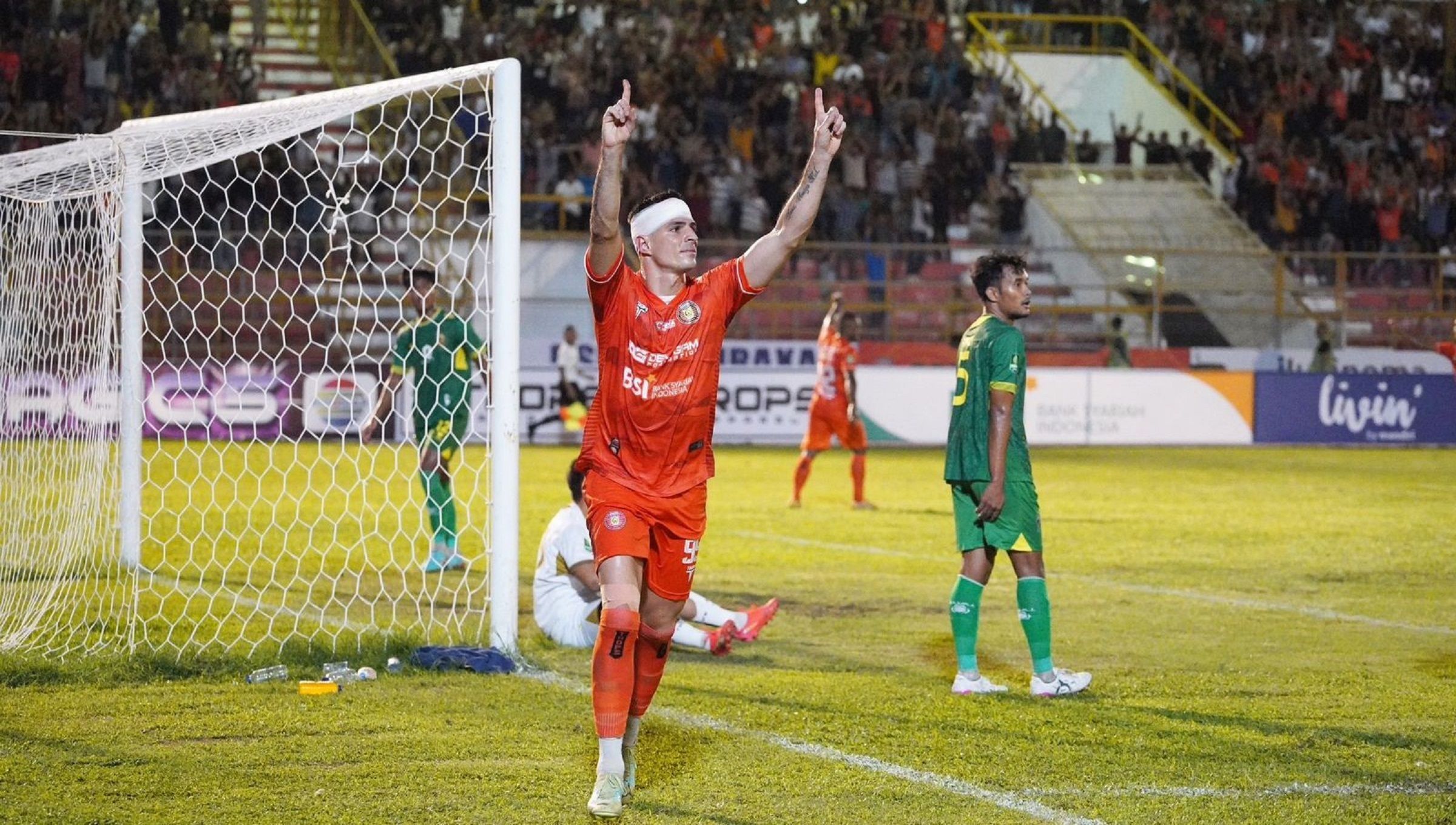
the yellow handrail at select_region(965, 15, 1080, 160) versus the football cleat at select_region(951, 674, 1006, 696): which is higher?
the yellow handrail at select_region(965, 15, 1080, 160)

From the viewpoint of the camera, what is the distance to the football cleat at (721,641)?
8539mm

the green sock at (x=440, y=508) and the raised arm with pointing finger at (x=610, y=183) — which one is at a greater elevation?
the raised arm with pointing finger at (x=610, y=183)

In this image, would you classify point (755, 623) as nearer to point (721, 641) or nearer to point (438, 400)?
point (721, 641)

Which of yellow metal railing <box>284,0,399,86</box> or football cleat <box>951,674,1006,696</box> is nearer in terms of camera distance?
football cleat <box>951,674,1006,696</box>

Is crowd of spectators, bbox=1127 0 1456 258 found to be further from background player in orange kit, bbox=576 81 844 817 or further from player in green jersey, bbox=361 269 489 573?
background player in orange kit, bbox=576 81 844 817

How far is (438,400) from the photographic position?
11758 mm

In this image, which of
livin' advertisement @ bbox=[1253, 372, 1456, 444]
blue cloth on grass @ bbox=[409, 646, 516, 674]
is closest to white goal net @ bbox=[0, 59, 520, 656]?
blue cloth on grass @ bbox=[409, 646, 516, 674]

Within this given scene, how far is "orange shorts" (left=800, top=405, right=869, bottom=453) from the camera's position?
1638 cm

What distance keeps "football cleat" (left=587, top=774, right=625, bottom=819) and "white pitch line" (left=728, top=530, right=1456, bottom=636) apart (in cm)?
583

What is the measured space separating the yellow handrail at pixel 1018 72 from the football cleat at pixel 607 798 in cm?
2976

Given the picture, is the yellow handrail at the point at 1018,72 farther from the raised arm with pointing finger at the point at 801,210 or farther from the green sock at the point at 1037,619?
the raised arm with pointing finger at the point at 801,210

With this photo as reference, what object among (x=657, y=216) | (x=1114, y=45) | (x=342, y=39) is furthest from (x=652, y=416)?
(x=1114, y=45)

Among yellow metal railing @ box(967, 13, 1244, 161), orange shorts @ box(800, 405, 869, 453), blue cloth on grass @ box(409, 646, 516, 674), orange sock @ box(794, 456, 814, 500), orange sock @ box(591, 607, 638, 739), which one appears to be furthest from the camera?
yellow metal railing @ box(967, 13, 1244, 161)

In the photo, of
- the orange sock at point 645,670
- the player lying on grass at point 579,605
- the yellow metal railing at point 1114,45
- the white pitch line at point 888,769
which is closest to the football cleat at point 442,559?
the player lying on grass at point 579,605
